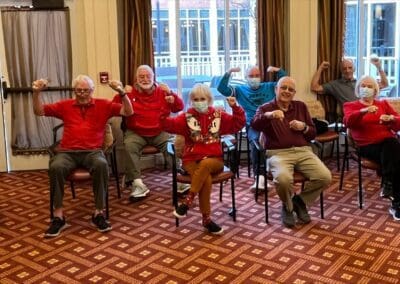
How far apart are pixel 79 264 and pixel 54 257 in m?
0.22

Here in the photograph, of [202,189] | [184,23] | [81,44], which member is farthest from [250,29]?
[202,189]

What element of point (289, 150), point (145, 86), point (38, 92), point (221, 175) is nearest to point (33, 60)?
point (145, 86)

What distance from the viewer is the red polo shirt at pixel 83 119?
4.36 metres

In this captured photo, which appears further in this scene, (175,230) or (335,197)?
(335,197)

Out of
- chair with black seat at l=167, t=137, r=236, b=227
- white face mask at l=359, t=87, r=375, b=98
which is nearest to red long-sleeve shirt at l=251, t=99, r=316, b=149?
chair with black seat at l=167, t=137, r=236, b=227

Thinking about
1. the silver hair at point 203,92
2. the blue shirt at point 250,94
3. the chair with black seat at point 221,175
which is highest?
the silver hair at point 203,92

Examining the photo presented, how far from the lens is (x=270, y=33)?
19.1ft

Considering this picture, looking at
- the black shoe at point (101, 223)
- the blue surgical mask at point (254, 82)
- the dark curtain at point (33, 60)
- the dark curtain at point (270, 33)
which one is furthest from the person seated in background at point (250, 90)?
the black shoe at point (101, 223)

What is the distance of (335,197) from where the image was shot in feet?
15.7

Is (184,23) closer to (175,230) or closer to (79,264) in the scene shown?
(175,230)

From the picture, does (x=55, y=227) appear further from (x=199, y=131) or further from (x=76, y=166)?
(x=199, y=131)

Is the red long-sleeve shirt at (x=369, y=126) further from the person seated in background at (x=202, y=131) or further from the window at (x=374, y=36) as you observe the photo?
the window at (x=374, y=36)

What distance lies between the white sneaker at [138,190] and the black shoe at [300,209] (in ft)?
4.57

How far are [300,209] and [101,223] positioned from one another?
4.92ft
